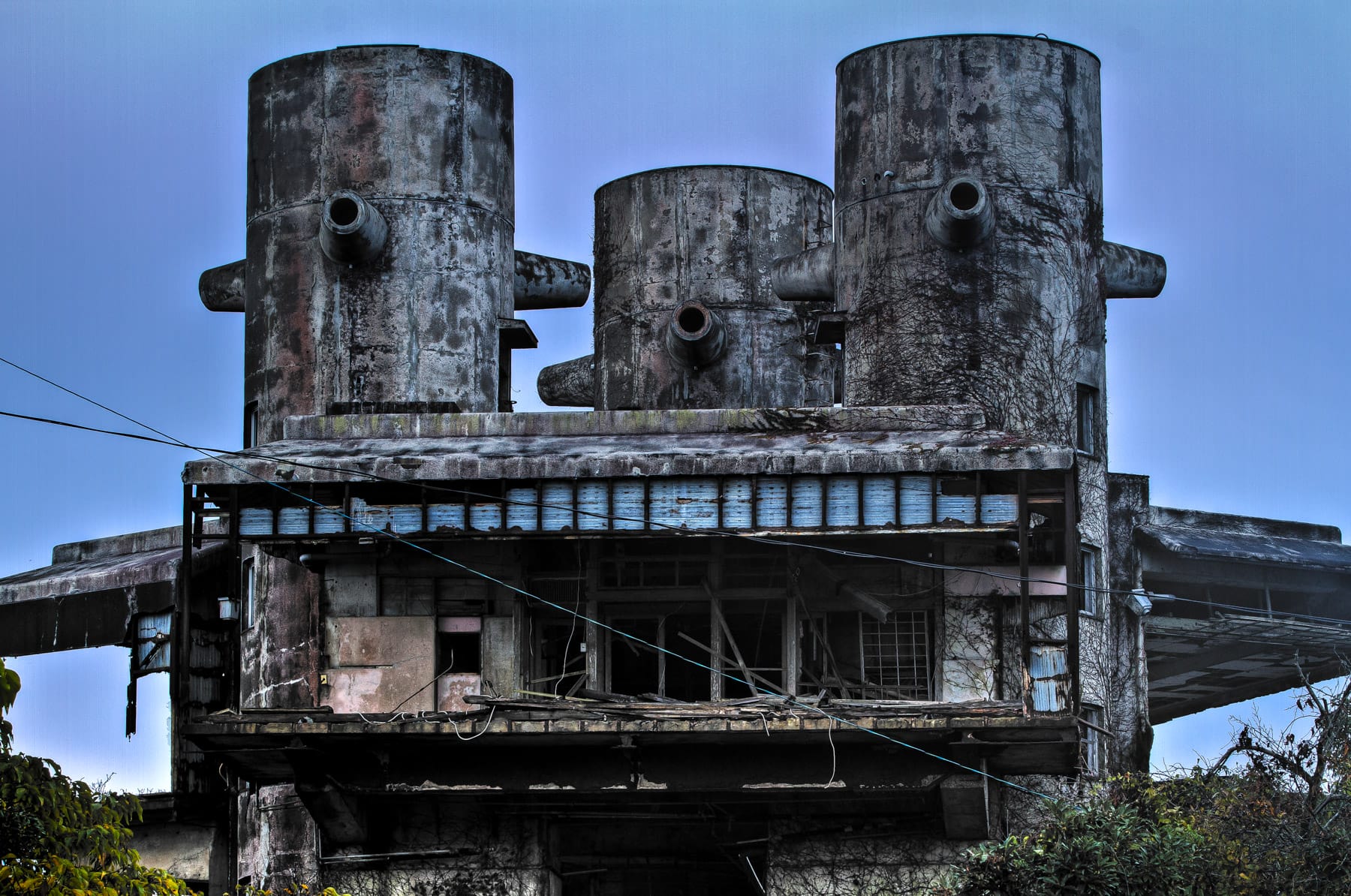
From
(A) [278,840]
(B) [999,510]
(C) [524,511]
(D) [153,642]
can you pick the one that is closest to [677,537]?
(C) [524,511]

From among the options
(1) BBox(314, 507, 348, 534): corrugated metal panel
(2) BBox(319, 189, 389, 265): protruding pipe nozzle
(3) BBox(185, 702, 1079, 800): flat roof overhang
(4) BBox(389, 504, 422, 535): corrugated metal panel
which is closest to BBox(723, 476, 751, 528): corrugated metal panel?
(3) BBox(185, 702, 1079, 800): flat roof overhang

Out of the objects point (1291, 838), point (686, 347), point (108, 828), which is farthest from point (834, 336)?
point (108, 828)

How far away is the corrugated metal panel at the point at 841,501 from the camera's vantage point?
30.3 meters

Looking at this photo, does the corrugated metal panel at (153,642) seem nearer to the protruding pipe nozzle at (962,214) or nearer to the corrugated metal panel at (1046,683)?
the protruding pipe nozzle at (962,214)

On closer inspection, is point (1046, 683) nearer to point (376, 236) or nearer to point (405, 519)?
point (405, 519)

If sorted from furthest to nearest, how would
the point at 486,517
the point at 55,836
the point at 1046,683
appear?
1. the point at 1046,683
2. the point at 486,517
3. the point at 55,836

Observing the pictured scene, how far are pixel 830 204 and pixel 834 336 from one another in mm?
9860

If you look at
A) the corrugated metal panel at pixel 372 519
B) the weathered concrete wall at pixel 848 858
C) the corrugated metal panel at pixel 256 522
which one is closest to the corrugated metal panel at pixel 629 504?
the corrugated metal panel at pixel 372 519

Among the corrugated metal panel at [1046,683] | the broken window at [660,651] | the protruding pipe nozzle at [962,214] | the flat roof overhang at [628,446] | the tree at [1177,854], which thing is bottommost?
the tree at [1177,854]

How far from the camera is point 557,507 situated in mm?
30781

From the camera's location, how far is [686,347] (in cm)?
4438

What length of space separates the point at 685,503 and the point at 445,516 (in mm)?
3510

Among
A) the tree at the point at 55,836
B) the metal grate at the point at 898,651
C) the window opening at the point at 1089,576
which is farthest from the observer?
the window opening at the point at 1089,576

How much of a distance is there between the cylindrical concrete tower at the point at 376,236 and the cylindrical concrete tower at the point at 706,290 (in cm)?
524
